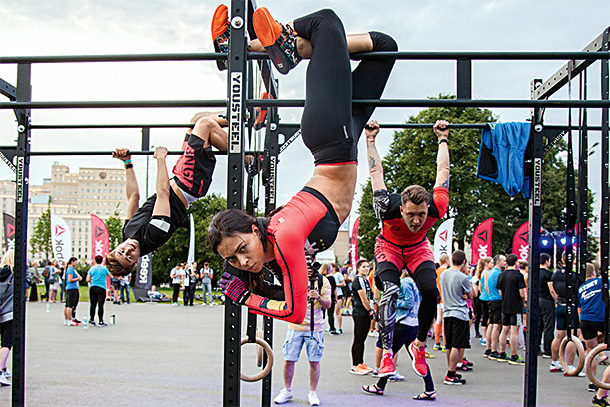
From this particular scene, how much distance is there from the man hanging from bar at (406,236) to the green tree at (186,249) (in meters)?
36.0

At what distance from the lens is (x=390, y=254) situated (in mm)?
4562

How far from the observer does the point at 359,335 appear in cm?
767

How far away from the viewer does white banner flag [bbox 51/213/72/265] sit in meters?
16.5

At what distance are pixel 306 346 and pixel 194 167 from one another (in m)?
3.14

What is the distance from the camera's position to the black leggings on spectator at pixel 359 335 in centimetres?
765

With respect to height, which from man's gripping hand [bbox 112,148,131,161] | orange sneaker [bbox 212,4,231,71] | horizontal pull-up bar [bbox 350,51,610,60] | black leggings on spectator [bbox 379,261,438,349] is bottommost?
black leggings on spectator [bbox 379,261,438,349]

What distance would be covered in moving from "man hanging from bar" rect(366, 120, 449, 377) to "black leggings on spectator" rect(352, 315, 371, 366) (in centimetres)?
298

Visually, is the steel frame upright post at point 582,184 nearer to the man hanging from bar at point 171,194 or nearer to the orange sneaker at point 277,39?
the orange sneaker at point 277,39

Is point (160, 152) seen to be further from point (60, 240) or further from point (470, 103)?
point (60, 240)

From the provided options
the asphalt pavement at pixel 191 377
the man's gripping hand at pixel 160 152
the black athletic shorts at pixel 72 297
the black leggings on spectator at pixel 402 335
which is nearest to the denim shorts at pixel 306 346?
the asphalt pavement at pixel 191 377

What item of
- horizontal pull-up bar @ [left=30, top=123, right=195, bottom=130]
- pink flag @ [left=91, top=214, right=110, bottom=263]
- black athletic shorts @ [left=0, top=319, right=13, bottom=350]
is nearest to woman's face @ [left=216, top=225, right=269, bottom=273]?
horizontal pull-up bar @ [left=30, top=123, right=195, bottom=130]

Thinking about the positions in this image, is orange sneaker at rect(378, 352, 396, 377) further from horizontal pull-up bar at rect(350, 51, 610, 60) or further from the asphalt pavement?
horizontal pull-up bar at rect(350, 51, 610, 60)

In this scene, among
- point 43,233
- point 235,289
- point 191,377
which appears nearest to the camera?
point 235,289

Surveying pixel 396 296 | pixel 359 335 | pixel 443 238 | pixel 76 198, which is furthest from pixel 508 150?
pixel 76 198
